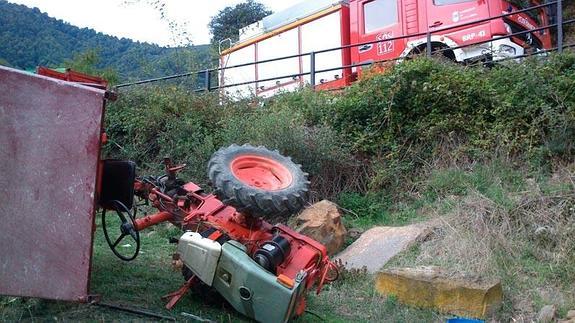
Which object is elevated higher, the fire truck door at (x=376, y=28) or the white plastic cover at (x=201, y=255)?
the fire truck door at (x=376, y=28)

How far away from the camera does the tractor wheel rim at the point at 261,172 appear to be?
4.77 m

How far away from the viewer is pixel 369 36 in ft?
40.5

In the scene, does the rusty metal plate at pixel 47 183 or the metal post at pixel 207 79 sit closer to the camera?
the rusty metal plate at pixel 47 183

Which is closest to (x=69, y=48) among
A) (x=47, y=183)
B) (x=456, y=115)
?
(x=456, y=115)

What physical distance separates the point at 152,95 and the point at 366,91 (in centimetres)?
419

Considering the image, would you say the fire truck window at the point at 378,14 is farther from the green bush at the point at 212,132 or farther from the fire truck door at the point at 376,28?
the green bush at the point at 212,132

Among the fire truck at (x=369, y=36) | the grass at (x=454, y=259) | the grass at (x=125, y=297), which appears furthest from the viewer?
the fire truck at (x=369, y=36)

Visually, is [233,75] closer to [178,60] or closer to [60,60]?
[178,60]

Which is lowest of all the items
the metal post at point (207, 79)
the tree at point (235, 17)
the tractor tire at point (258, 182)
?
the tractor tire at point (258, 182)

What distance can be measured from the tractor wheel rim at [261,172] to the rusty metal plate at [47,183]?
1.35m

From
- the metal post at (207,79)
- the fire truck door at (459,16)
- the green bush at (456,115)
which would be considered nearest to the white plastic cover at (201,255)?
the green bush at (456,115)

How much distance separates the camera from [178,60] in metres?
14.3

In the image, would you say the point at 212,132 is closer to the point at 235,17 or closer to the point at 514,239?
the point at 514,239

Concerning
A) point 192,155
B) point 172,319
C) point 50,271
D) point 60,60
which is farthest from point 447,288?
point 60,60
